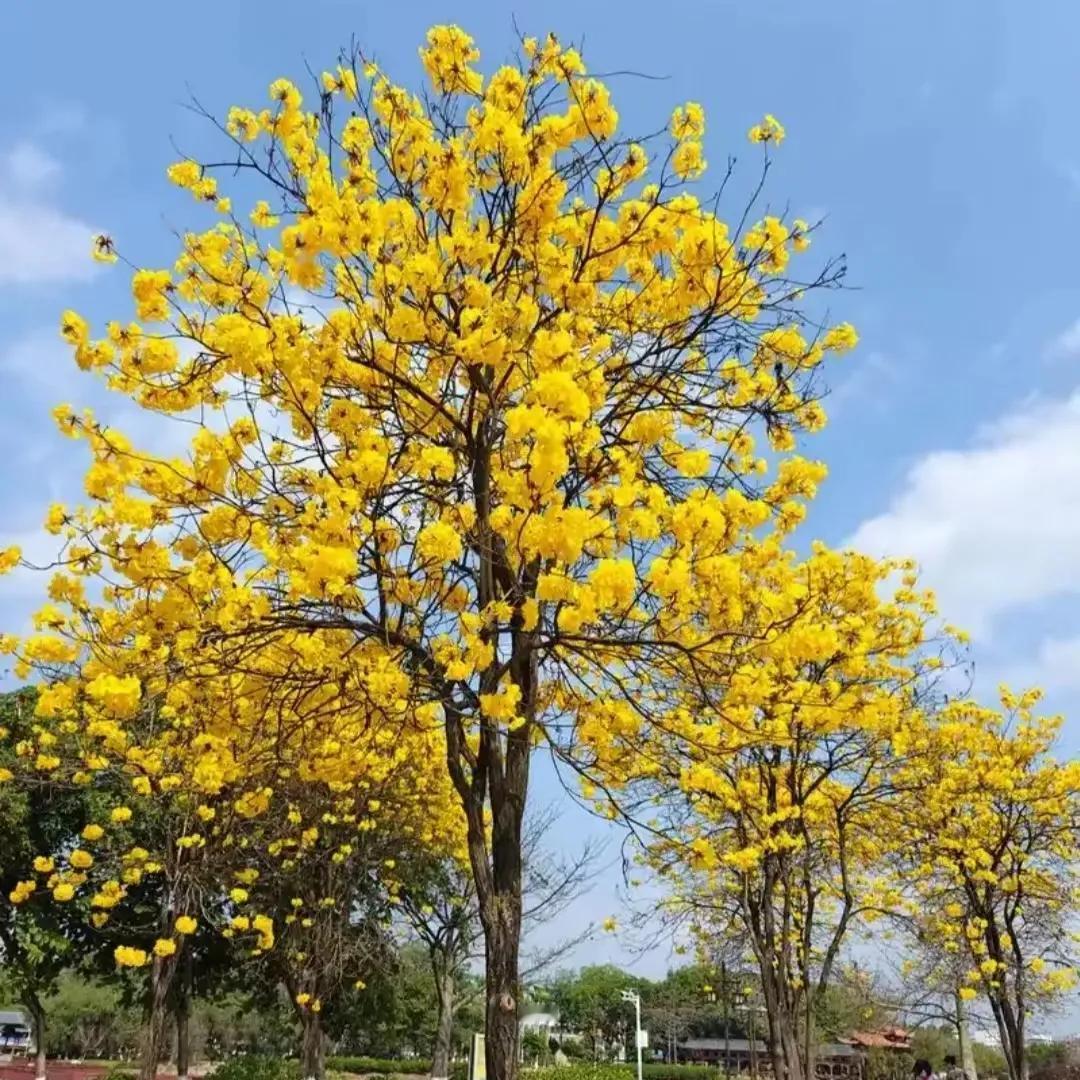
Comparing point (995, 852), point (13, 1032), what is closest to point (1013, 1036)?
point (995, 852)

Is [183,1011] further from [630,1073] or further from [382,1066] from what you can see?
[382,1066]

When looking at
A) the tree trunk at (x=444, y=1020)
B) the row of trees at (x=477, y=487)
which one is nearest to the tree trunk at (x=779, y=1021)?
the row of trees at (x=477, y=487)

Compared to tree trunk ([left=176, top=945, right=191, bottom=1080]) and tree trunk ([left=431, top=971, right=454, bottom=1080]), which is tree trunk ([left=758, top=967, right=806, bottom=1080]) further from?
tree trunk ([left=431, top=971, right=454, bottom=1080])

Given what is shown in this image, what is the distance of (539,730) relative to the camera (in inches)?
167

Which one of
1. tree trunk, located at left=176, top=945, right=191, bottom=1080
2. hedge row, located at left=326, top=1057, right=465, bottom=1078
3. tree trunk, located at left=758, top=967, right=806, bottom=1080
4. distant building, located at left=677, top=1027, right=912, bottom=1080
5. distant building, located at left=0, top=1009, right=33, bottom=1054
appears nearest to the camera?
tree trunk, located at left=758, top=967, right=806, bottom=1080

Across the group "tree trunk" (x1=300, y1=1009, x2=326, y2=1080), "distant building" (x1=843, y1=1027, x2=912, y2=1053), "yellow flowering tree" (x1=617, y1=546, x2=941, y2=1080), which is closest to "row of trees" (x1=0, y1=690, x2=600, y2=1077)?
"tree trunk" (x1=300, y1=1009, x2=326, y2=1080)

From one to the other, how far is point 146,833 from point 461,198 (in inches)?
512

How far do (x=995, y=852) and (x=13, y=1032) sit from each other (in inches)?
2447

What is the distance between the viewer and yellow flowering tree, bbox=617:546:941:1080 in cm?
381

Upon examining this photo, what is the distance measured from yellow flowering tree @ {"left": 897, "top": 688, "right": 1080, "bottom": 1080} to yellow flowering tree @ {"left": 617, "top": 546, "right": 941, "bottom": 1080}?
1.99 ft

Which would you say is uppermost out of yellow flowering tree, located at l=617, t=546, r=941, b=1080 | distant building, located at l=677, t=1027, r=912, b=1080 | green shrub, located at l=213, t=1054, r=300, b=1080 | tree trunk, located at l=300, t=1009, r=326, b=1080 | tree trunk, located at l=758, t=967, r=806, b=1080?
yellow flowering tree, located at l=617, t=546, r=941, b=1080

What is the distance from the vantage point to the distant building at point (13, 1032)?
54.9m

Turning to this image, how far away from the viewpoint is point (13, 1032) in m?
55.7

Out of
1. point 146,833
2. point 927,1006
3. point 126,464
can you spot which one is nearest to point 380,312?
point 126,464
